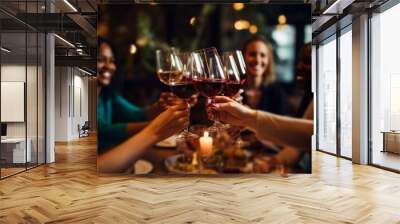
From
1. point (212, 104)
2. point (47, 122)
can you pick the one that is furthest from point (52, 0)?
point (212, 104)

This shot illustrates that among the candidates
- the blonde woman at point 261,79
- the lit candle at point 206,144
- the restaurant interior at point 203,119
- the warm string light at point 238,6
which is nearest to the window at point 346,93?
the restaurant interior at point 203,119

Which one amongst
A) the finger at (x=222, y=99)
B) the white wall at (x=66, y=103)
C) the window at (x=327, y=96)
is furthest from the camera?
the white wall at (x=66, y=103)

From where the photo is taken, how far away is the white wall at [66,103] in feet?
48.9

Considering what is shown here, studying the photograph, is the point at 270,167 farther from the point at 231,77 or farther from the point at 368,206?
the point at 231,77

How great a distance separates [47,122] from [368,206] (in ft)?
20.1

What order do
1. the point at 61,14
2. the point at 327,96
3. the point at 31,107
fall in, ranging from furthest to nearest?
the point at 327,96
the point at 61,14
the point at 31,107

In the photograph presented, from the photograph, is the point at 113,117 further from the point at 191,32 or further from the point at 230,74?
the point at 230,74

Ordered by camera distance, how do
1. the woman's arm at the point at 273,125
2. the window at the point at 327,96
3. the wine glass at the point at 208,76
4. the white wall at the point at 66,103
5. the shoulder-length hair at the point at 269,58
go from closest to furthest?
the wine glass at the point at 208,76
the woman's arm at the point at 273,125
the shoulder-length hair at the point at 269,58
the window at the point at 327,96
the white wall at the point at 66,103

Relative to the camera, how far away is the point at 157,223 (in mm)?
3436

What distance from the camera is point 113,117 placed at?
559 cm

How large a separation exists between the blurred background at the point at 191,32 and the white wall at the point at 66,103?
1021 cm

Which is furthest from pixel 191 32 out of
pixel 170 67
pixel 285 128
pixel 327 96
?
pixel 327 96

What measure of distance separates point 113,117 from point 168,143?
0.87 m

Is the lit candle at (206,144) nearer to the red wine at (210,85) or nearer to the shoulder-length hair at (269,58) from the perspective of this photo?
the shoulder-length hair at (269,58)
